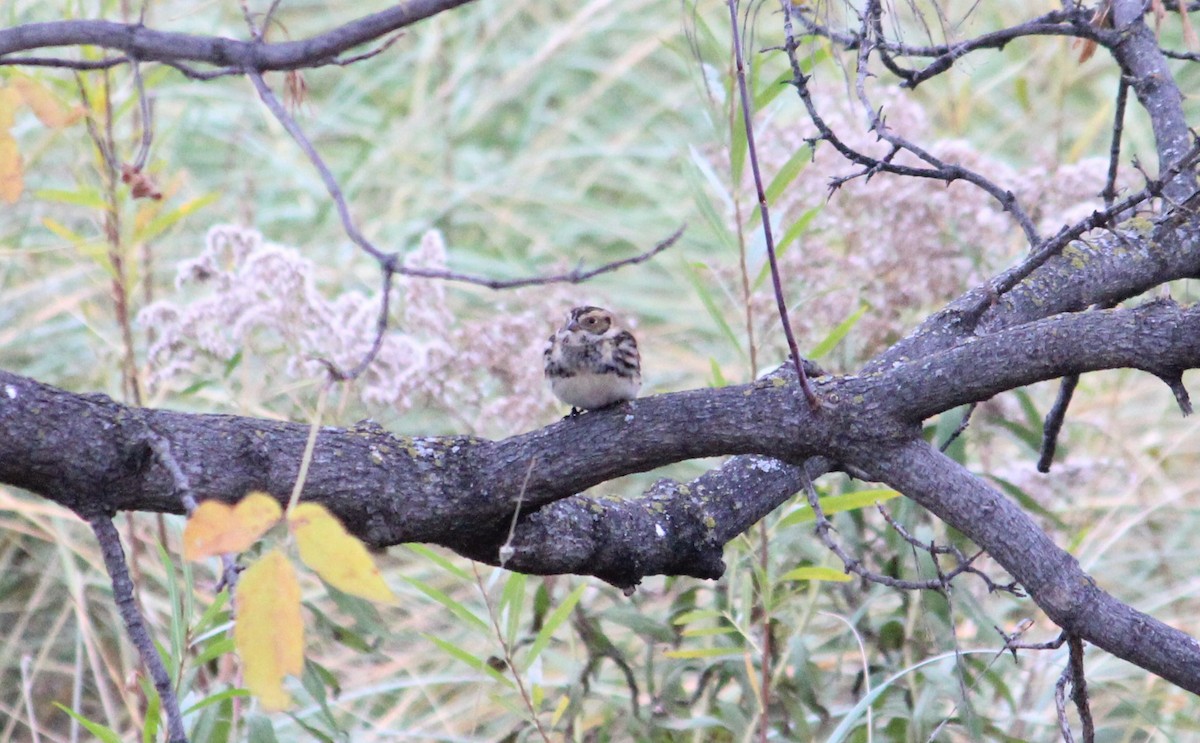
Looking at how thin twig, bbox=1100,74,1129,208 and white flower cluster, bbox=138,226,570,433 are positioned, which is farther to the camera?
white flower cluster, bbox=138,226,570,433

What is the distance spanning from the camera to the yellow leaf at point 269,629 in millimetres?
1049

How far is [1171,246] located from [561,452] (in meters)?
1.08

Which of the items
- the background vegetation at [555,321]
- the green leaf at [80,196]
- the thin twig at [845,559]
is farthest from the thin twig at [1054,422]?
the green leaf at [80,196]

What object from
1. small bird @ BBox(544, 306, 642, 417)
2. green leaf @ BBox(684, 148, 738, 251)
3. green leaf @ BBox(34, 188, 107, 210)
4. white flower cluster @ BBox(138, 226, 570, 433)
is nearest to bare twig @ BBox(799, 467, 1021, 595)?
small bird @ BBox(544, 306, 642, 417)

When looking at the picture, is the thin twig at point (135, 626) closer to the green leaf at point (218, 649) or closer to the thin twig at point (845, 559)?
the green leaf at point (218, 649)

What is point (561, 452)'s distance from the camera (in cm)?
177

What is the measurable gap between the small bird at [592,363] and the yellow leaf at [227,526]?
0.90 meters

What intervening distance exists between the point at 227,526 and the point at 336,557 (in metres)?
0.10

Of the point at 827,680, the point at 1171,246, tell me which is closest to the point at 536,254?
the point at 827,680

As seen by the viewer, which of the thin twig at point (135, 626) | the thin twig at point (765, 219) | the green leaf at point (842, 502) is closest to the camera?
the thin twig at point (135, 626)

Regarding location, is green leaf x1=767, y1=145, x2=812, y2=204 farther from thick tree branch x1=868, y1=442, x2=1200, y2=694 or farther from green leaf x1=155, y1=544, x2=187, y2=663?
green leaf x1=155, y1=544, x2=187, y2=663

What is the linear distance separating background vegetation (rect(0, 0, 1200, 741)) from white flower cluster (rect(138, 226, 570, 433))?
1.6 inches

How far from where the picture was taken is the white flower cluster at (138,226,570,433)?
292cm

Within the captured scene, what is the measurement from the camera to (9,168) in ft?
4.97
